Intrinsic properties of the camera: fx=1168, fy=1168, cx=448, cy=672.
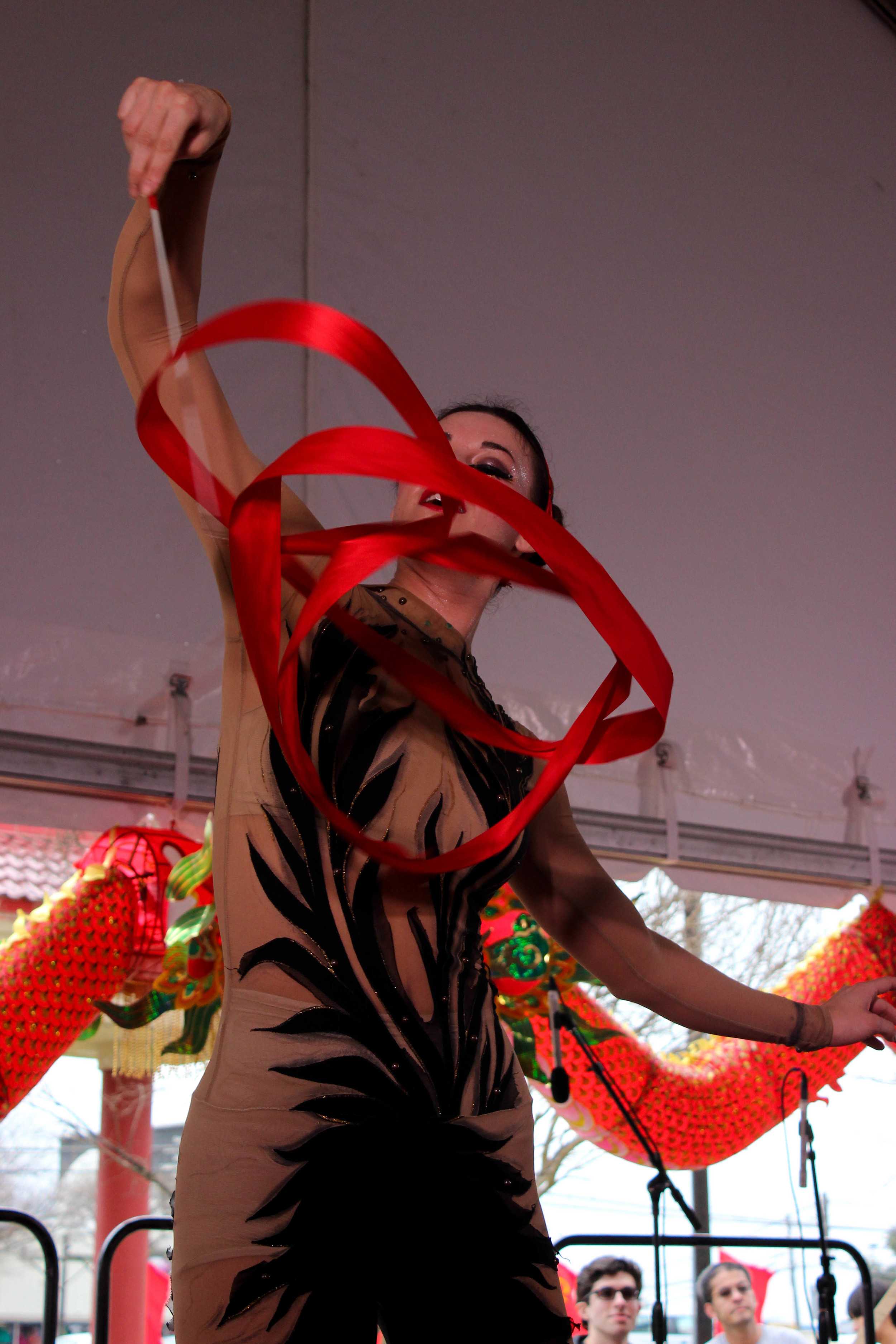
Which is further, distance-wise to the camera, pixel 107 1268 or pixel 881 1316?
pixel 881 1316

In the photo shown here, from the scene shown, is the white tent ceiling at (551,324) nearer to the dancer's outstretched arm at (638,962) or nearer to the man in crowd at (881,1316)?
the dancer's outstretched arm at (638,962)

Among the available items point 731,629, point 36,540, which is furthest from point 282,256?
point 731,629

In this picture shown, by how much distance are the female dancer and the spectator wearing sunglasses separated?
119 inches

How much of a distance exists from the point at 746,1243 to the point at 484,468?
2.19m

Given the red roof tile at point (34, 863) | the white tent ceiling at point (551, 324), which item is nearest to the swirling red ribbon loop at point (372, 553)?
the white tent ceiling at point (551, 324)

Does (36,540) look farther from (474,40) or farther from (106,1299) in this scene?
(474,40)

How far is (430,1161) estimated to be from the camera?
0.74 meters

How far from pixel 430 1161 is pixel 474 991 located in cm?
14

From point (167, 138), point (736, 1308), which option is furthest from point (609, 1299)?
point (167, 138)

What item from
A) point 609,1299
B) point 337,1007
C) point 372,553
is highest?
point 372,553

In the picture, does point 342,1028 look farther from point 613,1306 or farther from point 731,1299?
point 731,1299

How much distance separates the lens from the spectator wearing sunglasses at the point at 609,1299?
3.42m

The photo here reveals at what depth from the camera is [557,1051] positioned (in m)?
2.08

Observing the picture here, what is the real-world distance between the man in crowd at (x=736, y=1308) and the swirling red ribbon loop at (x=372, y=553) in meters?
3.55
